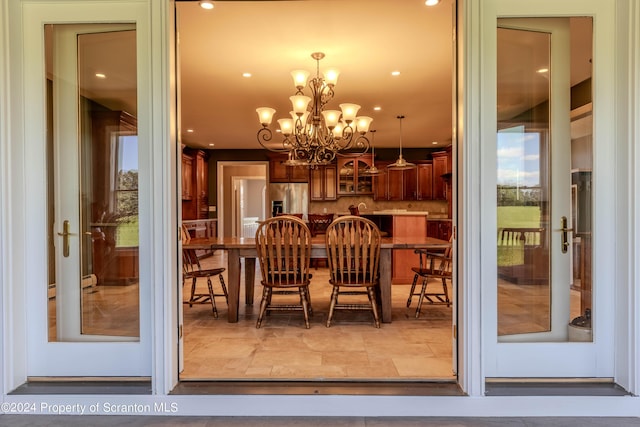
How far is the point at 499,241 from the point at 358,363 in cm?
111

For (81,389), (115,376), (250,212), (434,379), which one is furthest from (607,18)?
(250,212)

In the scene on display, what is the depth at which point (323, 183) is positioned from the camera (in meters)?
8.17

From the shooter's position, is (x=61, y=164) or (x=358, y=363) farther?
(x=358, y=363)

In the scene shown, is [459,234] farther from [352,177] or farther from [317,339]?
[352,177]

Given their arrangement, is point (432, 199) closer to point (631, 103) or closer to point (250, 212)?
point (250, 212)

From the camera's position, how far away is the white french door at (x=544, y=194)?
191 cm

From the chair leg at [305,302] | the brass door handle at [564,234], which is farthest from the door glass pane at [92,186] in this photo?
the brass door handle at [564,234]

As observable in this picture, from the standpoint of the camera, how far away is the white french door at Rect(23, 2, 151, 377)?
1.95m

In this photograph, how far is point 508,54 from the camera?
1.98 meters

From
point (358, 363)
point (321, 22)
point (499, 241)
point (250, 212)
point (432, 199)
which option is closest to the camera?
point (499, 241)

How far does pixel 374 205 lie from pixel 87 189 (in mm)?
6736

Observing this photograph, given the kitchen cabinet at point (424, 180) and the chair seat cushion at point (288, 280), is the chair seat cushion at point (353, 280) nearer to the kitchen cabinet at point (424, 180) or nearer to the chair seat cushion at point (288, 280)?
the chair seat cushion at point (288, 280)

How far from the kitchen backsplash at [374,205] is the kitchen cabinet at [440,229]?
1.90 feet

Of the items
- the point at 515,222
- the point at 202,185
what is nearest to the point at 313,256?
the point at 515,222
